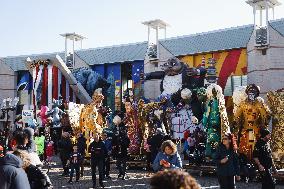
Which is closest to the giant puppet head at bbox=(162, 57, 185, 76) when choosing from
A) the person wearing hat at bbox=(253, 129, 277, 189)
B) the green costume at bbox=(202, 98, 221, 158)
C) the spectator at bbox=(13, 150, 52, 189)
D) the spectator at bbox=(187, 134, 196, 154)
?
the spectator at bbox=(187, 134, 196, 154)

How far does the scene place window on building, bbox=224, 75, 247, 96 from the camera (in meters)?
23.5

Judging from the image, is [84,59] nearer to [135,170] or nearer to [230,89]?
[230,89]

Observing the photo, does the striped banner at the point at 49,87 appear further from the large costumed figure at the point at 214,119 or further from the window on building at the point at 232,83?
the large costumed figure at the point at 214,119

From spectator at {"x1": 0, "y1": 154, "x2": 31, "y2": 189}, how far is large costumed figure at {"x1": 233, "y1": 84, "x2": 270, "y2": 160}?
875 cm

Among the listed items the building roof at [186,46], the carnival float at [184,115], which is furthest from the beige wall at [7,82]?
the carnival float at [184,115]

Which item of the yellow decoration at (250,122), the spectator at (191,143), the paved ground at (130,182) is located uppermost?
the yellow decoration at (250,122)

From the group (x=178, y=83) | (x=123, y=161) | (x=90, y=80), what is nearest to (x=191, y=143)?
(x=123, y=161)

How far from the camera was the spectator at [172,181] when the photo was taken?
2617 mm

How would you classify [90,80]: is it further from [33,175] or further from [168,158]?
[33,175]

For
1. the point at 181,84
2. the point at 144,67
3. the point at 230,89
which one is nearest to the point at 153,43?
the point at 144,67

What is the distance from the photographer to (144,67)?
91.7 ft

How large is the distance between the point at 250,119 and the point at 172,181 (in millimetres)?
10446

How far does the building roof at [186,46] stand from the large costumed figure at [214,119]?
9785 millimetres

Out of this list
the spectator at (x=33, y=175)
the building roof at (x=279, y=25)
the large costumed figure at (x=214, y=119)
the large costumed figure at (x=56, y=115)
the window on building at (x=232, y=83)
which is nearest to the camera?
the spectator at (x=33, y=175)
